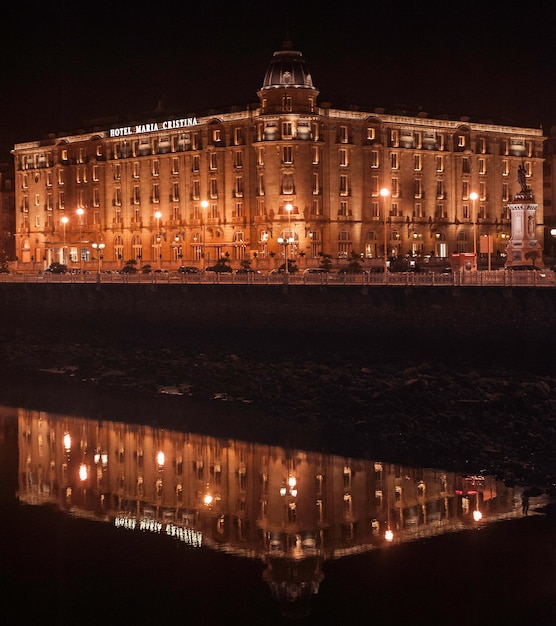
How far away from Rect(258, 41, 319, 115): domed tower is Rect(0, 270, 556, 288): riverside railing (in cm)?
3944

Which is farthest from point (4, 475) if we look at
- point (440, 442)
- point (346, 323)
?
point (346, 323)

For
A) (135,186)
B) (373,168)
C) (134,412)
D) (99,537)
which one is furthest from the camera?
(135,186)

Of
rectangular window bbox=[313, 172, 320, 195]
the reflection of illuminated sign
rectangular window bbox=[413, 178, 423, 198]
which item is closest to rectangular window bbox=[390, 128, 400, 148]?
rectangular window bbox=[413, 178, 423, 198]

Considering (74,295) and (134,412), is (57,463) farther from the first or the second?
(74,295)

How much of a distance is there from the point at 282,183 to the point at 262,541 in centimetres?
8861

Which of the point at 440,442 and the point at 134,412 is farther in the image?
the point at 134,412

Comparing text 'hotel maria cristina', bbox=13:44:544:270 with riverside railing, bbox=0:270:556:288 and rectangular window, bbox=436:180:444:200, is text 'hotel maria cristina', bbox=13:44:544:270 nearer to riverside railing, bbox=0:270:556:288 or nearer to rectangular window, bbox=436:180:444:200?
rectangular window, bbox=436:180:444:200

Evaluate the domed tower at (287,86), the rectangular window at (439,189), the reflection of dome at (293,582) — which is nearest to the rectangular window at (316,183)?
the domed tower at (287,86)

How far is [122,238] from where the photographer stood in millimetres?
137750

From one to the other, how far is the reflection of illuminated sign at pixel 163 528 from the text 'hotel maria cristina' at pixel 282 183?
74869mm

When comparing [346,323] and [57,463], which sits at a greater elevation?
[346,323]

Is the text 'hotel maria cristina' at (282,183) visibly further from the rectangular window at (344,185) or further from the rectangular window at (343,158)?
the rectangular window at (344,185)

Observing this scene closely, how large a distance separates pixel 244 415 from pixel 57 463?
31.2 ft

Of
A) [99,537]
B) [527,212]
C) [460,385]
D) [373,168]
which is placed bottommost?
[99,537]
